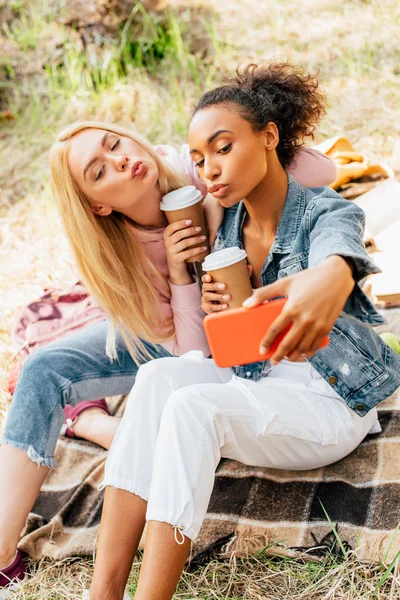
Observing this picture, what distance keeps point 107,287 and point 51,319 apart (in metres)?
0.96

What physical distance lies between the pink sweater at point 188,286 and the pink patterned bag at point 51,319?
28.2 inches

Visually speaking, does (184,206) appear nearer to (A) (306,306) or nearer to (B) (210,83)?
(A) (306,306)

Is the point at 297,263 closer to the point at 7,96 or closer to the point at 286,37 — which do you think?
the point at 286,37

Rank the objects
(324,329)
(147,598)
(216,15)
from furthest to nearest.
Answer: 1. (216,15)
2. (147,598)
3. (324,329)

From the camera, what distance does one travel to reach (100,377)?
8.71ft

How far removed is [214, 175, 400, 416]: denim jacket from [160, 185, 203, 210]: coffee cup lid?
0.32 m

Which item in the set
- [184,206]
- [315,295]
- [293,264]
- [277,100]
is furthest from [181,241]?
[315,295]

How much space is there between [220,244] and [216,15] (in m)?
4.22

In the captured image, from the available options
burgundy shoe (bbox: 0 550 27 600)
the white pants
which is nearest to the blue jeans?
burgundy shoe (bbox: 0 550 27 600)

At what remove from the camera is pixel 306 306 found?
1489 millimetres

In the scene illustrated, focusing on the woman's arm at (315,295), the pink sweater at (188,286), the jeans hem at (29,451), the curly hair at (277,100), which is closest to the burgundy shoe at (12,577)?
the jeans hem at (29,451)

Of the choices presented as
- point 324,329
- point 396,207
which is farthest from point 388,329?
point 324,329

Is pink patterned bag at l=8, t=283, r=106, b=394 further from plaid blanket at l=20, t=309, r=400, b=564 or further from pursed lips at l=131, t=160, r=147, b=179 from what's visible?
pursed lips at l=131, t=160, r=147, b=179

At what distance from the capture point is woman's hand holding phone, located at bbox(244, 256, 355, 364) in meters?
1.49
